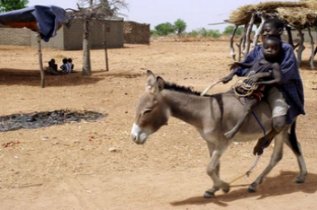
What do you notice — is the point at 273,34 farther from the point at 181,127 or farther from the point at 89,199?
the point at 181,127

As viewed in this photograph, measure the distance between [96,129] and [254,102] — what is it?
3.96 meters

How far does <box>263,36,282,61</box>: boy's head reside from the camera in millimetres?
5234

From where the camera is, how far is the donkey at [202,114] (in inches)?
198

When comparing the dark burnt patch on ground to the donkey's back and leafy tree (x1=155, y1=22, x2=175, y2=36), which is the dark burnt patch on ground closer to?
the donkey's back

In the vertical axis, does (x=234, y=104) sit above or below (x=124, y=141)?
above

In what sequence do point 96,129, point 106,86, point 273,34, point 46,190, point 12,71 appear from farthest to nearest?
point 12,71
point 106,86
point 96,129
point 46,190
point 273,34

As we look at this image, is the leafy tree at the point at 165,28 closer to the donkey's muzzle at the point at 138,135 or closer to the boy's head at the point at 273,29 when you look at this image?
the boy's head at the point at 273,29

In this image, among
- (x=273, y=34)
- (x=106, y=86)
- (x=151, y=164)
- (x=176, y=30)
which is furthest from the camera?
(x=176, y=30)

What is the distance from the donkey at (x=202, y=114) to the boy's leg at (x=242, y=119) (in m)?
0.05

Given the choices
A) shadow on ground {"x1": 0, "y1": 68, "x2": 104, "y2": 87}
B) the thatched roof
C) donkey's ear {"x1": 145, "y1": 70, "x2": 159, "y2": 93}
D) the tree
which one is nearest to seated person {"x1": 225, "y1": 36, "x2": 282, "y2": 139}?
donkey's ear {"x1": 145, "y1": 70, "x2": 159, "y2": 93}

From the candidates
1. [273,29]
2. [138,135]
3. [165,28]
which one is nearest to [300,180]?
[273,29]

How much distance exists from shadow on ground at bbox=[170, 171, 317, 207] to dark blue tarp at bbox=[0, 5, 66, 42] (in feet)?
34.5

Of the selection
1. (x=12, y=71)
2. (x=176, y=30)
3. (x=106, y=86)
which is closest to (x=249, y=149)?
(x=106, y=86)

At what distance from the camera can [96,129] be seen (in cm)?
864
